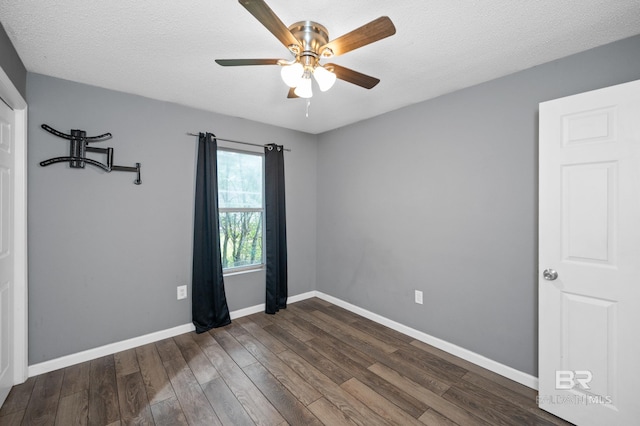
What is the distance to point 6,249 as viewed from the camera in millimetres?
1966

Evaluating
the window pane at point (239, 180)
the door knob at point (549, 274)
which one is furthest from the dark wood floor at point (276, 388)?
the window pane at point (239, 180)

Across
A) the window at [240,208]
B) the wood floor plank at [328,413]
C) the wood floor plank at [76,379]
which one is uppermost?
the window at [240,208]

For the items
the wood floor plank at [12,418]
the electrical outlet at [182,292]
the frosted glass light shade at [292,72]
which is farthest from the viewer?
the electrical outlet at [182,292]

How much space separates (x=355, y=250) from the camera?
3533 mm

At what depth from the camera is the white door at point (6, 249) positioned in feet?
6.20

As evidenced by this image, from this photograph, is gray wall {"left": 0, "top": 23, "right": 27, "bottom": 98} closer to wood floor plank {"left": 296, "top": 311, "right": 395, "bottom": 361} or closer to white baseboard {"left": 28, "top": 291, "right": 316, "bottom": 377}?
white baseboard {"left": 28, "top": 291, "right": 316, "bottom": 377}

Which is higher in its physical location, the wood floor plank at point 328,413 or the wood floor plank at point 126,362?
the wood floor plank at point 126,362

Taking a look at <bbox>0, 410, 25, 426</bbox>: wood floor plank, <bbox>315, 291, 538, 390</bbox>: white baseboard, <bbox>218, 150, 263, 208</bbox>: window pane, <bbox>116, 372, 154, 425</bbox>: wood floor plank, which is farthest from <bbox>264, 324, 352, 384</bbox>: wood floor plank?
<bbox>0, 410, 25, 426</bbox>: wood floor plank

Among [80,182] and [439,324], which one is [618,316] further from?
[80,182]

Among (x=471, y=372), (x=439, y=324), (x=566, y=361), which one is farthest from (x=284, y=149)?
(x=566, y=361)

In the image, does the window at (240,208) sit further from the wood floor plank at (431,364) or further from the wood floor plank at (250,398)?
the wood floor plank at (431,364)

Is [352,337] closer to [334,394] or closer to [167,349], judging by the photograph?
[334,394]

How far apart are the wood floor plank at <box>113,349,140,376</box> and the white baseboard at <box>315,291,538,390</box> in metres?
2.29

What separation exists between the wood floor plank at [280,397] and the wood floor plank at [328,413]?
0.04m
